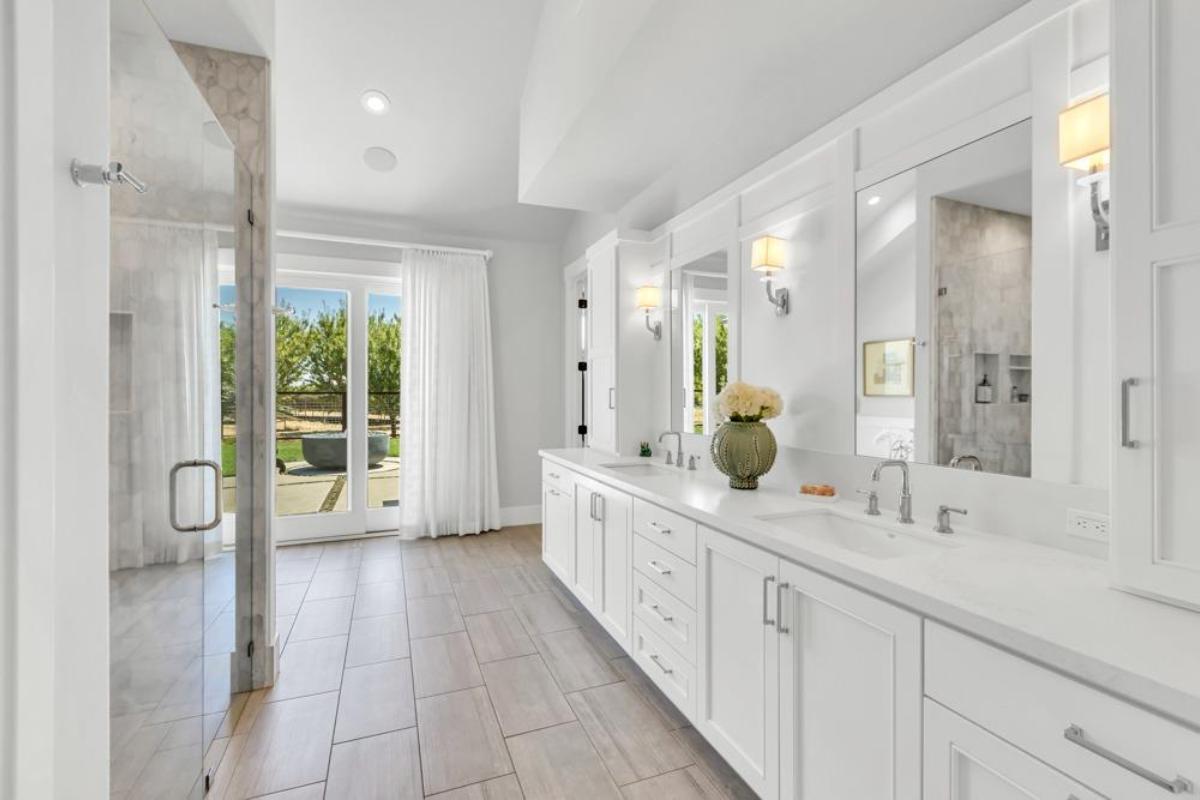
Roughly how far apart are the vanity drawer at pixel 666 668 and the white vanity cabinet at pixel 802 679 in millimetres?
69

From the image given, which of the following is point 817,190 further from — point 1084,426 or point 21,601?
point 21,601

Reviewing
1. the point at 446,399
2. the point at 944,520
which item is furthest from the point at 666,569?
the point at 446,399

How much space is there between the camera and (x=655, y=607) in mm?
2230

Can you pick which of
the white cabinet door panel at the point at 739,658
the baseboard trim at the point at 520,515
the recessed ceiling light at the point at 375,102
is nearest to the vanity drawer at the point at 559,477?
the white cabinet door panel at the point at 739,658

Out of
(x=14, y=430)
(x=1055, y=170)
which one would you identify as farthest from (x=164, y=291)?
(x=1055, y=170)

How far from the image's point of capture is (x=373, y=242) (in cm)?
446

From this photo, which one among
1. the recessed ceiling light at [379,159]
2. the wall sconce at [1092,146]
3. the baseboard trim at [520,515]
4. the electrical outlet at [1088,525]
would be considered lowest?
the baseboard trim at [520,515]

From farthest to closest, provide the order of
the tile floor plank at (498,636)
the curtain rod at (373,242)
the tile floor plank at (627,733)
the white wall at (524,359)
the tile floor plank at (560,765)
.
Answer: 1. the white wall at (524,359)
2. the curtain rod at (373,242)
3. the tile floor plank at (498,636)
4. the tile floor plank at (627,733)
5. the tile floor plank at (560,765)

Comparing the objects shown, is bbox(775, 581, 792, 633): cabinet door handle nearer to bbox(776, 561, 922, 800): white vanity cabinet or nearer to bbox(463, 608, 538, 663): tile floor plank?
bbox(776, 561, 922, 800): white vanity cabinet

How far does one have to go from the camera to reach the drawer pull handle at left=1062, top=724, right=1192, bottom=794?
732 millimetres

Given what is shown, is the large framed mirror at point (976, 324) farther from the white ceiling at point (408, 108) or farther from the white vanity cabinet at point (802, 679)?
the white ceiling at point (408, 108)

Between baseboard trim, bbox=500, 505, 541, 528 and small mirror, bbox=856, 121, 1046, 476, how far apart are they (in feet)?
12.0

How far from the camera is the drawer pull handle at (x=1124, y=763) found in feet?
2.40

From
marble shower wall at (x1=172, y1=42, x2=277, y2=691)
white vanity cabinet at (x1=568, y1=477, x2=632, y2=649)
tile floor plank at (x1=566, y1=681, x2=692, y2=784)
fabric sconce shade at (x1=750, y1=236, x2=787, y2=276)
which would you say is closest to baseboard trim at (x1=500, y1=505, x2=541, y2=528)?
white vanity cabinet at (x1=568, y1=477, x2=632, y2=649)
